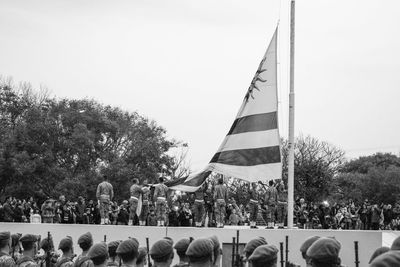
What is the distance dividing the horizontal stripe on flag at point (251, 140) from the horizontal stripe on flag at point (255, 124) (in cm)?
12

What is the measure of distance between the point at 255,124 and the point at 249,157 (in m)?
1.03

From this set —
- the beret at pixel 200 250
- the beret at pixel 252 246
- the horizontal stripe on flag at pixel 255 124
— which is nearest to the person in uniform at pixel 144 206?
the horizontal stripe on flag at pixel 255 124

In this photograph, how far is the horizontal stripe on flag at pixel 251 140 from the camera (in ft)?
62.0

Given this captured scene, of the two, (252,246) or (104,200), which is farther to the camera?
(104,200)

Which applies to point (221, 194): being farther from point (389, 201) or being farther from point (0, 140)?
point (389, 201)

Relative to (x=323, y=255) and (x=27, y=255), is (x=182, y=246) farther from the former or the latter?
(x=323, y=255)

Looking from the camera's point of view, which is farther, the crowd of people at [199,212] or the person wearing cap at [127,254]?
the crowd of people at [199,212]

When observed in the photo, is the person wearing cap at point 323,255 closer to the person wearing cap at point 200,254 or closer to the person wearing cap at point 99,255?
the person wearing cap at point 200,254

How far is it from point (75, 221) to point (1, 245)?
1628 cm

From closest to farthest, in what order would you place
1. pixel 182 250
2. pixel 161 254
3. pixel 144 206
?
pixel 161 254 → pixel 182 250 → pixel 144 206

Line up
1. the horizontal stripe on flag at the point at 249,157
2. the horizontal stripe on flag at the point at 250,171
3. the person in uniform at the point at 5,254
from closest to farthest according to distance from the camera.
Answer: the person in uniform at the point at 5,254 < the horizontal stripe on flag at the point at 250,171 < the horizontal stripe on flag at the point at 249,157

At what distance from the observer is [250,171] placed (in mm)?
18703

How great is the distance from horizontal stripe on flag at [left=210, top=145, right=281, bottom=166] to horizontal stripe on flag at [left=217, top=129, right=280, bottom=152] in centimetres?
18

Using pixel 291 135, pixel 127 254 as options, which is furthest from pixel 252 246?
pixel 291 135
